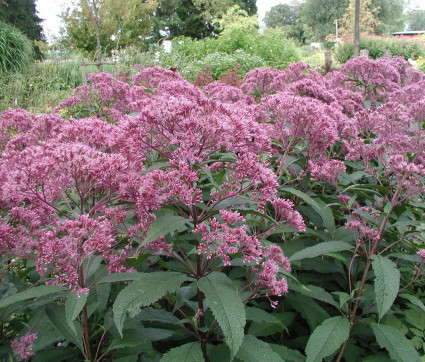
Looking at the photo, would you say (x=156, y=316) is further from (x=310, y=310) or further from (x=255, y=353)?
(x=310, y=310)

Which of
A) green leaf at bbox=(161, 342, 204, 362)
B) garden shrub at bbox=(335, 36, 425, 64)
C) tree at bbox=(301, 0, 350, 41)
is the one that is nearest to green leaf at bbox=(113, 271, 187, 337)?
green leaf at bbox=(161, 342, 204, 362)

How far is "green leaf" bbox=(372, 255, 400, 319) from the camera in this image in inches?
72.1

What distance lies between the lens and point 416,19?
110312 mm

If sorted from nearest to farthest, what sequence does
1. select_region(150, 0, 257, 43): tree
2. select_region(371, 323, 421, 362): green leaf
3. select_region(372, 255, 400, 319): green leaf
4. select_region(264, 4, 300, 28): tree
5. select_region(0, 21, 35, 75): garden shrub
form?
select_region(372, 255, 400, 319): green leaf
select_region(371, 323, 421, 362): green leaf
select_region(0, 21, 35, 75): garden shrub
select_region(150, 0, 257, 43): tree
select_region(264, 4, 300, 28): tree

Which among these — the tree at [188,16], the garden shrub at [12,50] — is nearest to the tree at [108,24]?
the garden shrub at [12,50]

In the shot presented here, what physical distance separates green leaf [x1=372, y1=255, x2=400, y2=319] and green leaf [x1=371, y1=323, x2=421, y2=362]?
0.91 ft

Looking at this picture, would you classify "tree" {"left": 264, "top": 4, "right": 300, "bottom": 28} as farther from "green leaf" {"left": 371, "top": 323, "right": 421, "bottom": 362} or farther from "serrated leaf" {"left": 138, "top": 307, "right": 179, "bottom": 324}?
"serrated leaf" {"left": 138, "top": 307, "right": 179, "bottom": 324}

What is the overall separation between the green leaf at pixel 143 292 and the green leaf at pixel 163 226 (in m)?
0.20

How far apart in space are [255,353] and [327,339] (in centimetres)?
43

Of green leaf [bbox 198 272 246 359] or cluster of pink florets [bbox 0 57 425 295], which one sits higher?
cluster of pink florets [bbox 0 57 425 295]

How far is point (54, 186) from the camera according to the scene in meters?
1.83

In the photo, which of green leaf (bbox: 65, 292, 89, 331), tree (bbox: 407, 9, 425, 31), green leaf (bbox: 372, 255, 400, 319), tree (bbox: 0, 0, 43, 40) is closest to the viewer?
green leaf (bbox: 65, 292, 89, 331)

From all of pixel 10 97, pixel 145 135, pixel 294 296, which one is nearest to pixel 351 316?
pixel 294 296

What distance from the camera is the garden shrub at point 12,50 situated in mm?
15852
